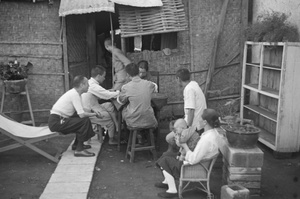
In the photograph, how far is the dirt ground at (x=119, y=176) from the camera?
4.74 metres

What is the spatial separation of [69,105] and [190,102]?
2.21 metres

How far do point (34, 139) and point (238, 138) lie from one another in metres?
3.48

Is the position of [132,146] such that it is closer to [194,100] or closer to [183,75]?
[194,100]

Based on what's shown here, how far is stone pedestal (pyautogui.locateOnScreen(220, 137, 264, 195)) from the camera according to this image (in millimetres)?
4543

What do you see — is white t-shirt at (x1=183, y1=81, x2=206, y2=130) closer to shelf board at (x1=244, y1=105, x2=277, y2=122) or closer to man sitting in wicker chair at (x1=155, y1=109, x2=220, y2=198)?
man sitting in wicker chair at (x1=155, y1=109, x2=220, y2=198)

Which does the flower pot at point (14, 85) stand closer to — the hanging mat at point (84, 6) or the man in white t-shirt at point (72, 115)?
the hanging mat at point (84, 6)

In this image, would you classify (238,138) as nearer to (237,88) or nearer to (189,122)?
(189,122)

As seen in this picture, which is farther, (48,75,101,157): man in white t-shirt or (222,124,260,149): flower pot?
(48,75,101,157): man in white t-shirt

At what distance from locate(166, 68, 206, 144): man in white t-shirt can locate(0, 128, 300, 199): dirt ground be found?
84 centimetres

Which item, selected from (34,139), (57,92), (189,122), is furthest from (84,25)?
(189,122)

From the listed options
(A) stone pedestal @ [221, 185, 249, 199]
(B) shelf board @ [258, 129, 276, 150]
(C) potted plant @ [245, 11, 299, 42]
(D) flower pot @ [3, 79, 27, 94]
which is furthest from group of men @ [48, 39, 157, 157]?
(C) potted plant @ [245, 11, 299, 42]

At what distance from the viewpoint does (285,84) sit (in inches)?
227

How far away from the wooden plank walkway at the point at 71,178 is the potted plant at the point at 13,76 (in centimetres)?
215

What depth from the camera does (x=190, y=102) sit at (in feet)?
17.3
